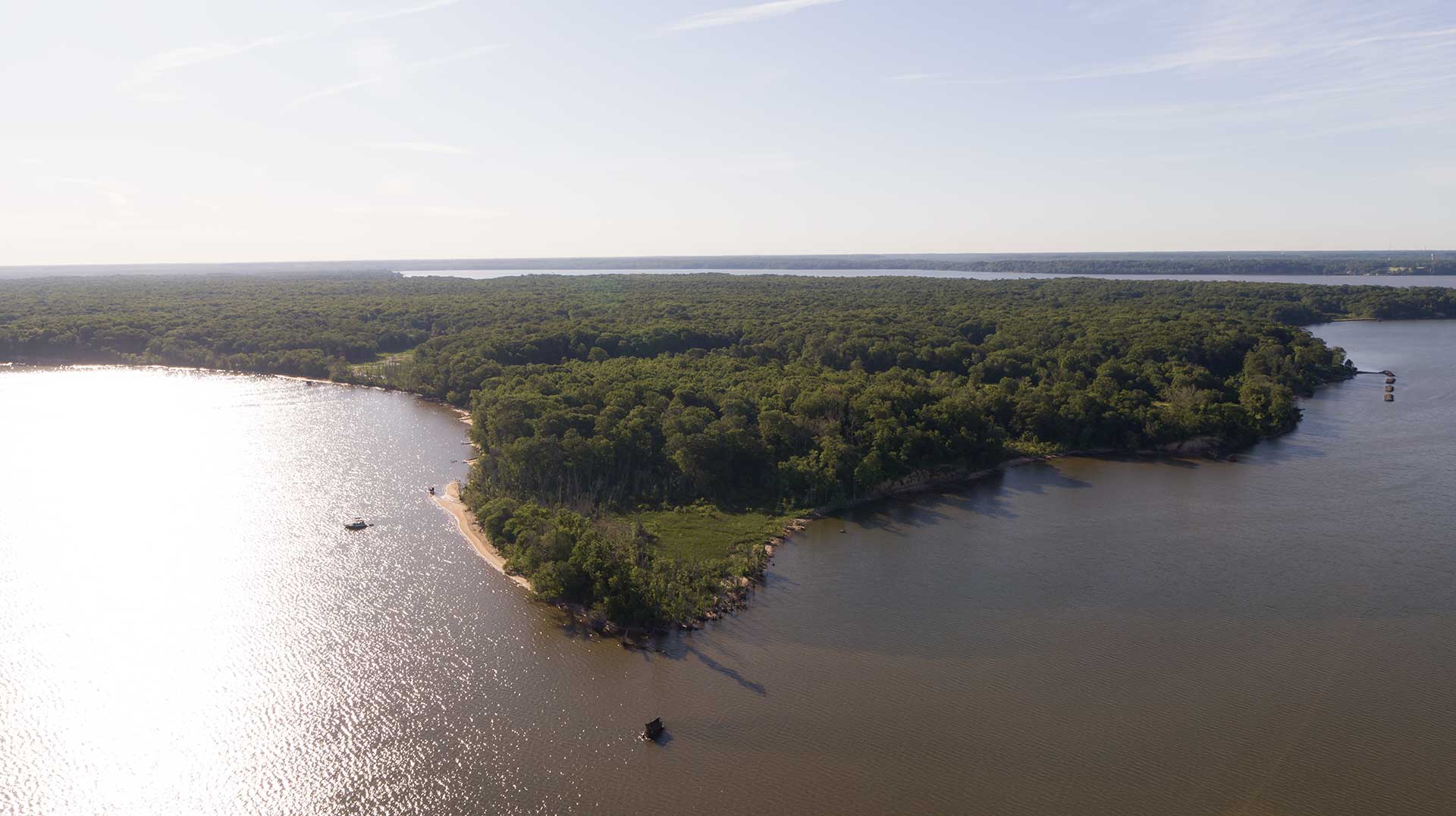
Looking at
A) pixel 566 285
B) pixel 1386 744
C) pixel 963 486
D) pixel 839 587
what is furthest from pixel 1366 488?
pixel 566 285

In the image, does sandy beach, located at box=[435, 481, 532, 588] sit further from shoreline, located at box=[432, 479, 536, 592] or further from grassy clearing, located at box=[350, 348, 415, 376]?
grassy clearing, located at box=[350, 348, 415, 376]

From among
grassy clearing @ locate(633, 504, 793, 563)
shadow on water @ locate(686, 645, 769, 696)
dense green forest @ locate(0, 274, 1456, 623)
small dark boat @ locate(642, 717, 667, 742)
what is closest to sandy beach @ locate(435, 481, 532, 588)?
dense green forest @ locate(0, 274, 1456, 623)

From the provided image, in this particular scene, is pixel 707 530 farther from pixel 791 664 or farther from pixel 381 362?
pixel 381 362

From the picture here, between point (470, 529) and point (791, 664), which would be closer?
point (791, 664)

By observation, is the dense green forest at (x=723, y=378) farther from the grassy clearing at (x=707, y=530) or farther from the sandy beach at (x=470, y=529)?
the sandy beach at (x=470, y=529)

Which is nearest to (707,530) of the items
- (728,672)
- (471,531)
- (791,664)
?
(471,531)

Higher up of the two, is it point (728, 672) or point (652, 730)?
point (728, 672)
